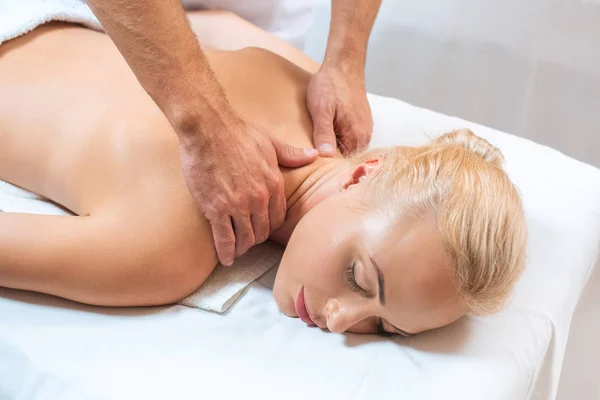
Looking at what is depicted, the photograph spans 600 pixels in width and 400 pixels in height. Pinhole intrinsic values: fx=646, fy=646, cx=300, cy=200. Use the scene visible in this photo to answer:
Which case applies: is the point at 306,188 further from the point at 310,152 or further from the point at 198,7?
the point at 198,7

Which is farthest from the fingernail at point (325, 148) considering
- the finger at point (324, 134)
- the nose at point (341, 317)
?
the nose at point (341, 317)

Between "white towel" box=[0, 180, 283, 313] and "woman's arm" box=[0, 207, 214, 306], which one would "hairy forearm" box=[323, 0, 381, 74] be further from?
"woman's arm" box=[0, 207, 214, 306]

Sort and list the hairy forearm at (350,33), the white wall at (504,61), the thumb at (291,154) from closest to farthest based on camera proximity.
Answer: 1. the thumb at (291,154)
2. the hairy forearm at (350,33)
3. the white wall at (504,61)

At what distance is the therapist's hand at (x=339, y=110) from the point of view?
4.03ft

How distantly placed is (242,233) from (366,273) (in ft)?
0.74

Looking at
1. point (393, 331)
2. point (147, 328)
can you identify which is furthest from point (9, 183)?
point (393, 331)

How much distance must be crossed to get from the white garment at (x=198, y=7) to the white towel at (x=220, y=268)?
31cm

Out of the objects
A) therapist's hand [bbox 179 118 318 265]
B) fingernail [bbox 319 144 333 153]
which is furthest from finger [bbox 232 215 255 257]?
fingernail [bbox 319 144 333 153]

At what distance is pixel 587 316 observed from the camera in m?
1.28

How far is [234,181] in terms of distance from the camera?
98 centimetres

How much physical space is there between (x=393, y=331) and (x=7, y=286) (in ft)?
1.95

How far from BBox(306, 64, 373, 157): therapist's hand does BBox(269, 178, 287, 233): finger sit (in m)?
0.18

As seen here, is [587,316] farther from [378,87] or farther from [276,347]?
[378,87]

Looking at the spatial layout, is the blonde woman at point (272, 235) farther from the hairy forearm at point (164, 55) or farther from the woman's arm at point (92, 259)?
the hairy forearm at point (164, 55)
